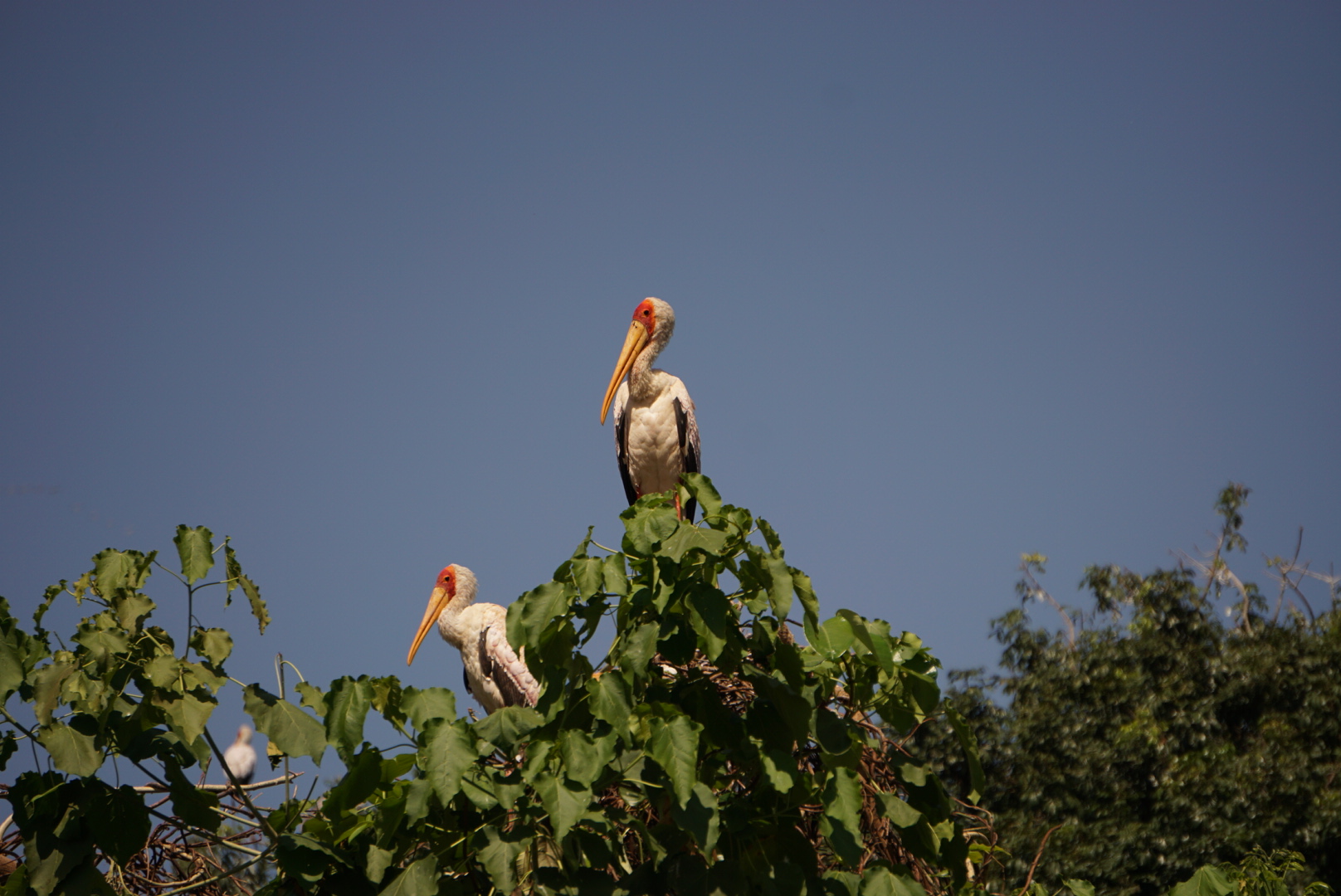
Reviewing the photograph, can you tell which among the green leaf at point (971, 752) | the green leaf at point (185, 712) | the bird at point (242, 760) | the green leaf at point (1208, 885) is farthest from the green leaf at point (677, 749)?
the bird at point (242, 760)

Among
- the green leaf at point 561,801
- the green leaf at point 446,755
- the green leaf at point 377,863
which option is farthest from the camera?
the green leaf at point 377,863

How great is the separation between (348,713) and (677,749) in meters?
A: 0.79

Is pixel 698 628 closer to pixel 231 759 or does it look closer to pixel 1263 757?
pixel 1263 757

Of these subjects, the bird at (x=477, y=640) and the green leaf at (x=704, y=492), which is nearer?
the green leaf at (x=704, y=492)

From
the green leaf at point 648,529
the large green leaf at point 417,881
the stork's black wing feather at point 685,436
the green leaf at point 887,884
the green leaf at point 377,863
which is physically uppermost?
the stork's black wing feather at point 685,436

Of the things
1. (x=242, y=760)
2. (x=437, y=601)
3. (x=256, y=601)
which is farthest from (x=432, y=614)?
(x=242, y=760)

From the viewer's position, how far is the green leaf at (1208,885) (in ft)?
10.2

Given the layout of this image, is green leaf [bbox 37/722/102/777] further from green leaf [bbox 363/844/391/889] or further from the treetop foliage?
green leaf [bbox 363/844/391/889]

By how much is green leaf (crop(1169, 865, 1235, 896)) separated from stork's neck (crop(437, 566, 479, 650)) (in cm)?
516

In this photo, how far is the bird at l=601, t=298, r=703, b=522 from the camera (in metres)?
7.38

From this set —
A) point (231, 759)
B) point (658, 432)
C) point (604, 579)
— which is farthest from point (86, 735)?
point (231, 759)

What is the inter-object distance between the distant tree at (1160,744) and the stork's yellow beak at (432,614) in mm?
4147

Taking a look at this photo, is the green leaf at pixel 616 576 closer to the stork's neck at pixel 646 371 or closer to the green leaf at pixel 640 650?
the green leaf at pixel 640 650

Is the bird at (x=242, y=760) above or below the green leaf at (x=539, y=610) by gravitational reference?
above
